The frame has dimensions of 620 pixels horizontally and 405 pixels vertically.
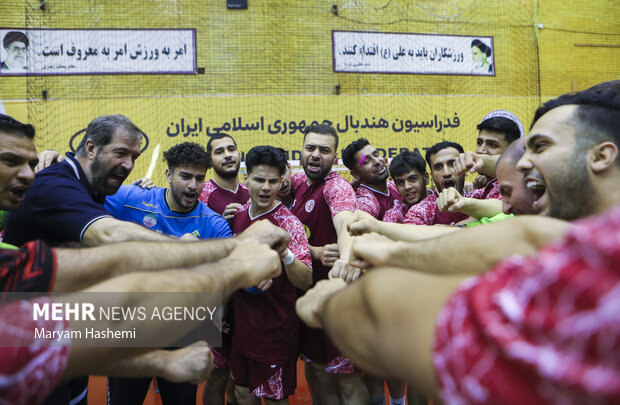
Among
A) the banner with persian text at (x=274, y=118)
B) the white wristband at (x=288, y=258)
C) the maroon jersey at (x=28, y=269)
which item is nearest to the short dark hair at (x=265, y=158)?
the white wristband at (x=288, y=258)

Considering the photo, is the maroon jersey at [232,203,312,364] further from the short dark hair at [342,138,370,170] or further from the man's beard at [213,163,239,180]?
the short dark hair at [342,138,370,170]

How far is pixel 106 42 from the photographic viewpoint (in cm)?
1028

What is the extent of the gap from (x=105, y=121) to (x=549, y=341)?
299 centimetres

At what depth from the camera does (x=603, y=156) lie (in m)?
1.48

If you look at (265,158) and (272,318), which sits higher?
(265,158)

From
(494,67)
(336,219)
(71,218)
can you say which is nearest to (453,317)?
(71,218)

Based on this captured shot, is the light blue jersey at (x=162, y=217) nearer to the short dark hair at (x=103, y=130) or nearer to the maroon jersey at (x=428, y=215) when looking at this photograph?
the short dark hair at (x=103, y=130)

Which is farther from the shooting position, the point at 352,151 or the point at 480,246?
the point at 352,151

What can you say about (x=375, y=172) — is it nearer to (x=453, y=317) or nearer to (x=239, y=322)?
(x=239, y=322)

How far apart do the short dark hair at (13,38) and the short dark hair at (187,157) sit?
907cm

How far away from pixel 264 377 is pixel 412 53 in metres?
10.2

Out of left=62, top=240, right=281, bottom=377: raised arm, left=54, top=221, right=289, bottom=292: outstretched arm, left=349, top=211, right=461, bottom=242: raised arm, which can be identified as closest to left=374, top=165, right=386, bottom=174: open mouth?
left=349, top=211, right=461, bottom=242: raised arm

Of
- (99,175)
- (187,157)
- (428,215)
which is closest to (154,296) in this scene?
(99,175)

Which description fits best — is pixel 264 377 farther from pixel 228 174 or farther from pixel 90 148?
pixel 228 174
